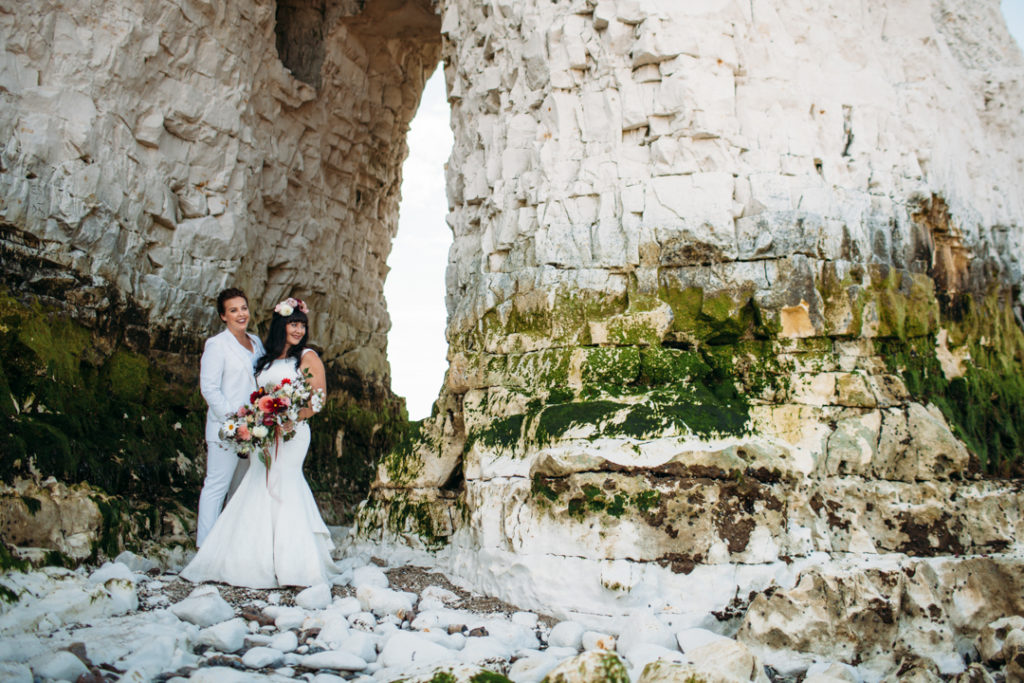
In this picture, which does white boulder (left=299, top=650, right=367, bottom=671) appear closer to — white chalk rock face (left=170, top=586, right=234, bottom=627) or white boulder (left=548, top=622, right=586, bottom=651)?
white chalk rock face (left=170, top=586, right=234, bottom=627)

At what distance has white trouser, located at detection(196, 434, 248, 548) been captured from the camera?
210 inches

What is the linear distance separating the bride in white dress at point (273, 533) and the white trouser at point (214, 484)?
1.25 ft

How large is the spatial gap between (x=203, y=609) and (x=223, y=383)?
1814 millimetres

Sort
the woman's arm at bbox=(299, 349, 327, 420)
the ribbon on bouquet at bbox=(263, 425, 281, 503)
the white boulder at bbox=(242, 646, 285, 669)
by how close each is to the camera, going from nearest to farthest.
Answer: the white boulder at bbox=(242, 646, 285, 669)
the ribbon on bouquet at bbox=(263, 425, 281, 503)
the woman's arm at bbox=(299, 349, 327, 420)

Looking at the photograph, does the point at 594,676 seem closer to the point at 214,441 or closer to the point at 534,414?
the point at 534,414

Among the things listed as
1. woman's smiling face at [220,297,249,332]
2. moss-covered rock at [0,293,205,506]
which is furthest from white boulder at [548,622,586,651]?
moss-covered rock at [0,293,205,506]

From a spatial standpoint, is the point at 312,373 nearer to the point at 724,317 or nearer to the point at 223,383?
the point at 223,383

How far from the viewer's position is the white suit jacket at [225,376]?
5.21 metres

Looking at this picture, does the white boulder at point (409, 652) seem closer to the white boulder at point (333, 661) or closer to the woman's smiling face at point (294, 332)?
the white boulder at point (333, 661)

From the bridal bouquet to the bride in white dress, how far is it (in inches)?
3.8

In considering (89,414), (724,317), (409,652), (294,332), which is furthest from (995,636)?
(89,414)

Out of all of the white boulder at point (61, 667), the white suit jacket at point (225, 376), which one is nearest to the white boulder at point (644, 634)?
the white boulder at point (61, 667)

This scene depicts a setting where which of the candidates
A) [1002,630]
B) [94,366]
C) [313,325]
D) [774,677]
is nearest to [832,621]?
[774,677]

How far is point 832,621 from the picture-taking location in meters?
3.72
